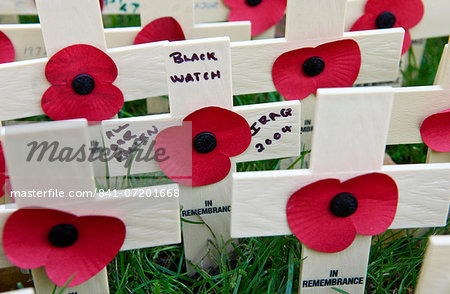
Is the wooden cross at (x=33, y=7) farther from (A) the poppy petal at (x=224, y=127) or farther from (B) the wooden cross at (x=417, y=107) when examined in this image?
(B) the wooden cross at (x=417, y=107)

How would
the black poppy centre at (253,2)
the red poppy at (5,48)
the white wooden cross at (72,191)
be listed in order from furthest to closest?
the black poppy centre at (253,2) < the red poppy at (5,48) < the white wooden cross at (72,191)

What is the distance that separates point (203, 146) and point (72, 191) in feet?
0.92

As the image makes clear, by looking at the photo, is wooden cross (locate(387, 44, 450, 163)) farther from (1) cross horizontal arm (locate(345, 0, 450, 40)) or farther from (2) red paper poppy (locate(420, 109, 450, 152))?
(1) cross horizontal arm (locate(345, 0, 450, 40))

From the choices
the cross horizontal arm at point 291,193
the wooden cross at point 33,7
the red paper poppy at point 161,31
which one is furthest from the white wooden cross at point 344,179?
the wooden cross at point 33,7

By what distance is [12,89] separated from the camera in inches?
40.7

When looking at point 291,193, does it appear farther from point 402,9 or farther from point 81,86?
point 402,9

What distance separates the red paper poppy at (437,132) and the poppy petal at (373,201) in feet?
0.93

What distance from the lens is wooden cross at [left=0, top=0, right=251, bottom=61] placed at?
4.05ft

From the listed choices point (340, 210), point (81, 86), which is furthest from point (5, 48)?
point (340, 210)

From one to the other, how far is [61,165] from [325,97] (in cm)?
38

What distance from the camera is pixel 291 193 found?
823mm

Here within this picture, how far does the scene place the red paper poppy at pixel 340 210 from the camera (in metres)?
0.82

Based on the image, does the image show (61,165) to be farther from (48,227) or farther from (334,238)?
(334,238)

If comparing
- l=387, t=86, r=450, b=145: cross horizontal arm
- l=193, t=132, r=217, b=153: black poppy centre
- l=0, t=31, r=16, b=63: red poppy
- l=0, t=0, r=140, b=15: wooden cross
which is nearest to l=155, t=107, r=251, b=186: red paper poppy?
l=193, t=132, r=217, b=153: black poppy centre
